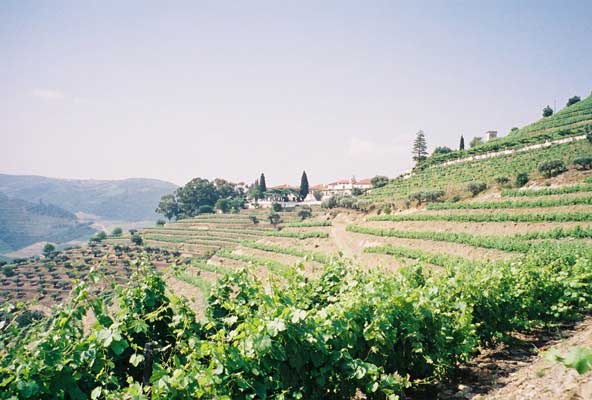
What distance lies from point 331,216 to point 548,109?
66035 millimetres

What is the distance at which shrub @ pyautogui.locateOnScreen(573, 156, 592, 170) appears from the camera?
2989 centimetres

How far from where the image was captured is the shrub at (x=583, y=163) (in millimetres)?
29891

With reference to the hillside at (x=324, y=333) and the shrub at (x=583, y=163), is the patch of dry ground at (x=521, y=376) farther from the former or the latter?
the shrub at (x=583, y=163)

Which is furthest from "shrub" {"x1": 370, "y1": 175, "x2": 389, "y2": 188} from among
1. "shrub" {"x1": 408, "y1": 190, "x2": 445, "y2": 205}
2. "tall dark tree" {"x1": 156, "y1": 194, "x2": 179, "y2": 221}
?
"tall dark tree" {"x1": 156, "y1": 194, "x2": 179, "y2": 221}

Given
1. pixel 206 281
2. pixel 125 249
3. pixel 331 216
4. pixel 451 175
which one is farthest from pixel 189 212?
pixel 451 175

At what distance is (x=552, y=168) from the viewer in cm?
3167

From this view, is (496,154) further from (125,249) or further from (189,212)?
(189,212)

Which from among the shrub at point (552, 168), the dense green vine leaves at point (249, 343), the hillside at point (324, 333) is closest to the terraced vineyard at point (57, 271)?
the hillside at point (324, 333)

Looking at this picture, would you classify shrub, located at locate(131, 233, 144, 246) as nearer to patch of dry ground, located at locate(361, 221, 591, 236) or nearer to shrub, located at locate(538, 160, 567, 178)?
patch of dry ground, located at locate(361, 221, 591, 236)

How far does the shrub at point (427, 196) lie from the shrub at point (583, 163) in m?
12.8

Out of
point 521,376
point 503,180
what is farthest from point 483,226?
point 521,376

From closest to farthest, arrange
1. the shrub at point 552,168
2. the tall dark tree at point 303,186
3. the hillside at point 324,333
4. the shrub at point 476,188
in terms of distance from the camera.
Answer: the hillside at point 324,333 < the shrub at point 552,168 < the shrub at point 476,188 < the tall dark tree at point 303,186

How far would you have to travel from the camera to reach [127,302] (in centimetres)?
507

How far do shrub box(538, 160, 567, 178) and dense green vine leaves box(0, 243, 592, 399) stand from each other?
3177cm
